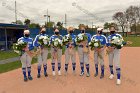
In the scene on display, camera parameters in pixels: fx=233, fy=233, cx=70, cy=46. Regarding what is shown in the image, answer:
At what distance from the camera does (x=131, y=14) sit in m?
98.2

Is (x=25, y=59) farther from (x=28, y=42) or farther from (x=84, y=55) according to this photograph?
(x=84, y=55)

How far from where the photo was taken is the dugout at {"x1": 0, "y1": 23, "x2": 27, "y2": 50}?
85.3ft

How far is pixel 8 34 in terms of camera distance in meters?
28.8

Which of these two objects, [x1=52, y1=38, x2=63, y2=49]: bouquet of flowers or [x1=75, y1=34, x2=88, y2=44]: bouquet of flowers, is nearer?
[x1=75, y1=34, x2=88, y2=44]: bouquet of flowers

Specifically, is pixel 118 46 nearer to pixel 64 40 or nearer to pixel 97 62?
pixel 97 62

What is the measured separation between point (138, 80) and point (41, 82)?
13.4ft

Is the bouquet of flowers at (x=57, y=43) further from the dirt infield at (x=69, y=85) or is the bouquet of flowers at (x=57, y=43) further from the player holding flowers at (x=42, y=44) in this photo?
the dirt infield at (x=69, y=85)

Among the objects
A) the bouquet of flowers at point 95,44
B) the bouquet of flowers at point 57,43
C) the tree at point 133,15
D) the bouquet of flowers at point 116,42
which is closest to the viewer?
the bouquet of flowers at point 116,42

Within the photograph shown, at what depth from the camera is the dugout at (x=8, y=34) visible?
85.3ft

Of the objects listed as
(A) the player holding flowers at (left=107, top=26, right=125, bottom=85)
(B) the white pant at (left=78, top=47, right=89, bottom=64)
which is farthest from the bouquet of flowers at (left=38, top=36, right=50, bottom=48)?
(A) the player holding flowers at (left=107, top=26, right=125, bottom=85)

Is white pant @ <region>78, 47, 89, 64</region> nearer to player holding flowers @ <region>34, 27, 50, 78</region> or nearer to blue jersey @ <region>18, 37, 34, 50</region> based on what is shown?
player holding flowers @ <region>34, 27, 50, 78</region>

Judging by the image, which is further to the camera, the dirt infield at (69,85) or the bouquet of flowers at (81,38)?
the bouquet of flowers at (81,38)

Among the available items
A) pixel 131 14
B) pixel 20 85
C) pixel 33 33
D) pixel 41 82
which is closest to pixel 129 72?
pixel 41 82

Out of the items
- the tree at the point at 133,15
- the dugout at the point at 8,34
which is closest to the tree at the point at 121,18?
the tree at the point at 133,15
